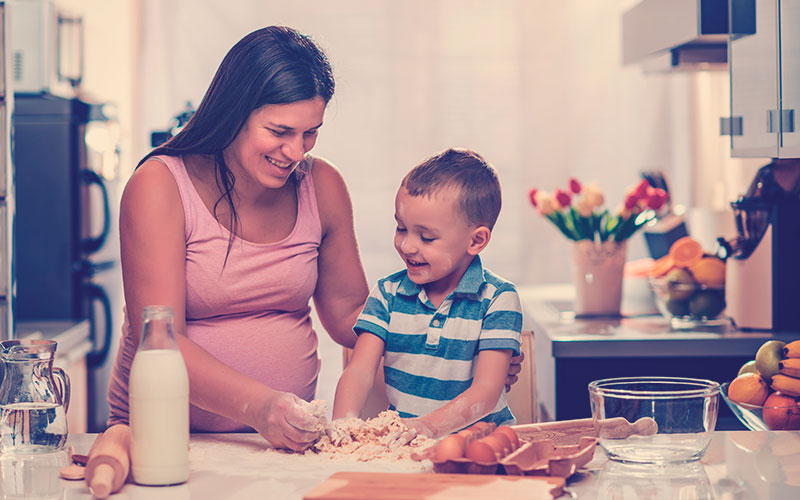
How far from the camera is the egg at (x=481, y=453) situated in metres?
1.12

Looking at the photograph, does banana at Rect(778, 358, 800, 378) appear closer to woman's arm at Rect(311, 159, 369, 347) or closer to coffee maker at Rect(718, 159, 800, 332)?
woman's arm at Rect(311, 159, 369, 347)

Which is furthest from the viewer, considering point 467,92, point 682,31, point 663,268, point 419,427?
point 467,92

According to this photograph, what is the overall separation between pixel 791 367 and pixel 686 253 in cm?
119

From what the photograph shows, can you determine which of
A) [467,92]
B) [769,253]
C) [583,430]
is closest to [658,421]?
[583,430]

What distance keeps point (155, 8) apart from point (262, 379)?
285 centimetres

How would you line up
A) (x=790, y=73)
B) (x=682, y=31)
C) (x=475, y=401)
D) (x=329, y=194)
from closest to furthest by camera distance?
(x=475, y=401), (x=790, y=73), (x=329, y=194), (x=682, y=31)

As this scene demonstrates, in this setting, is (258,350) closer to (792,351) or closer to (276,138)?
(276,138)

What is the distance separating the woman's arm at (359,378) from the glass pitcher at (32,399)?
426 millimetres

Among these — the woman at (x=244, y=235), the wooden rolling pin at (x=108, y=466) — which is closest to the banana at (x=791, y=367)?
the woman at (x=244, y=235)

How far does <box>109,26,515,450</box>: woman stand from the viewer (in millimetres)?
1568

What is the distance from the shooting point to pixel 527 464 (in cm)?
114

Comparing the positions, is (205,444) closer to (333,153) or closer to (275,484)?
(275,484)

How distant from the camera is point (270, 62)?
1580 mm

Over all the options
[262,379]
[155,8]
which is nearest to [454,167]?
[262,379]
